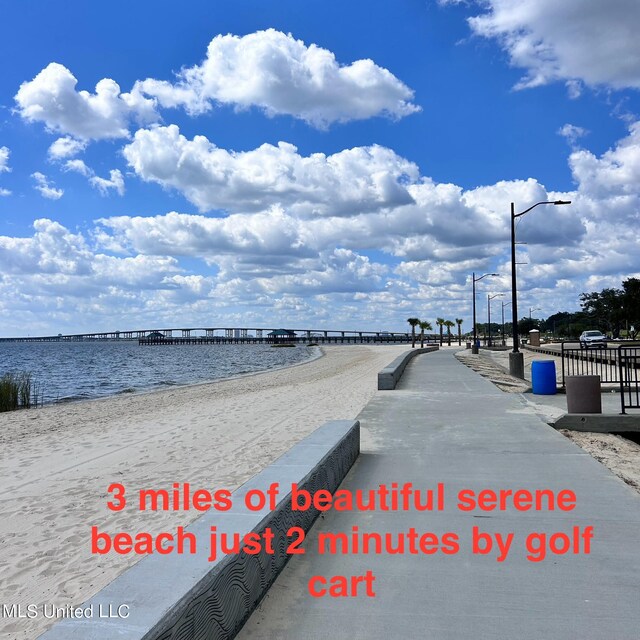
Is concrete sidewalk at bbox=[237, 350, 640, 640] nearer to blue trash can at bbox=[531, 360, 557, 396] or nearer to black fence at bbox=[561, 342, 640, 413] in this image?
black fence at bbox=[561, 342, 640, 413]

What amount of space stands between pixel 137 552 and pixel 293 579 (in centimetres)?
195

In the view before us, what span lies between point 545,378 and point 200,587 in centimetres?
1438

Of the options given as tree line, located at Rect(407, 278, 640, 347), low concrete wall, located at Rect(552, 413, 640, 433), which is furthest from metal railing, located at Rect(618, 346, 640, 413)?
tree line, located at Rect(407, 278, 640, 347)

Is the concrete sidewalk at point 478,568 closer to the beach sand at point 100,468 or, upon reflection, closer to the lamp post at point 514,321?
the beach sand at point 100,468

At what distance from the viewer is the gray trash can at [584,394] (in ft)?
36.5

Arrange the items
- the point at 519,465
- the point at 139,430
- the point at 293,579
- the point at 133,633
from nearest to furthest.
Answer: the point at 133,633
the point at 293,579
the point at 519,465
the point at 139,430

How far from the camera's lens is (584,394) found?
11.2m

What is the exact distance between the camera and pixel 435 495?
6148mm

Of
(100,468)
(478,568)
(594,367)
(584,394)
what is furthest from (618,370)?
(478,568)

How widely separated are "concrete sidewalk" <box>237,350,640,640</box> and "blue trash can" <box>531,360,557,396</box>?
7970mm

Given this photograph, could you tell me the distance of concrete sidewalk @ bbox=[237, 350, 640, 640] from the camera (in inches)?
138

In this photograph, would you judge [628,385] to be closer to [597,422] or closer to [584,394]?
[584,394]

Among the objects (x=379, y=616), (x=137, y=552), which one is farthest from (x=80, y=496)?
(x=379, y=616)

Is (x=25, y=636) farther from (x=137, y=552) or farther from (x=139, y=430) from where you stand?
(x=139, y=430)
